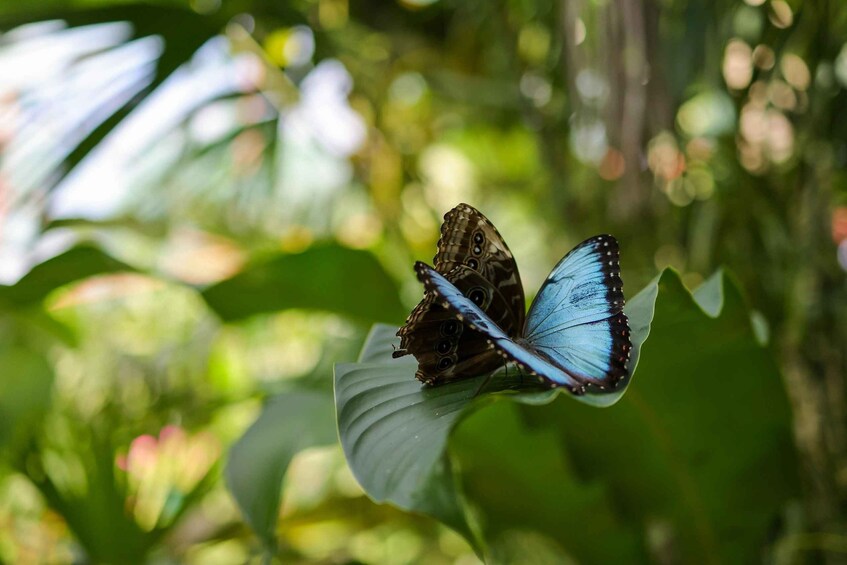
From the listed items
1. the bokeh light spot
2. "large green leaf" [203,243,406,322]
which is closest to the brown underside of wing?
"large green leaf" [203,243,406,322]

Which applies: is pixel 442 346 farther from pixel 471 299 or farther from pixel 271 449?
pixel 271 449

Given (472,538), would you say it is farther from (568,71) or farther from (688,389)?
(568,71)

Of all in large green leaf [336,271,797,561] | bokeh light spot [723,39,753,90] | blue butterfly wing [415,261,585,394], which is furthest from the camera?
bokeh light spot [723,39,753,90]

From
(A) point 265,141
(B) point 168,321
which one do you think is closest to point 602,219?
(A) point 265,141

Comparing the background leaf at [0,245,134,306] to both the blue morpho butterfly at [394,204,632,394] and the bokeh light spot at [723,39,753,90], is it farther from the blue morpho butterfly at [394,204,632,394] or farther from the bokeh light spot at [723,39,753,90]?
the bokeh light spot at [723,39,753,90]

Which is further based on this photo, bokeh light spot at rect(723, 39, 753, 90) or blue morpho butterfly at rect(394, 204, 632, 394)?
bokeh light spot at rect(723, 39, 753, 90)

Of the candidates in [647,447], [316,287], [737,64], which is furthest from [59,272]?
[737,64]

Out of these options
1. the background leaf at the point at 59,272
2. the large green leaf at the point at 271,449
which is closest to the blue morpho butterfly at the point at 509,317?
the large green leaf at the point at 271,449
